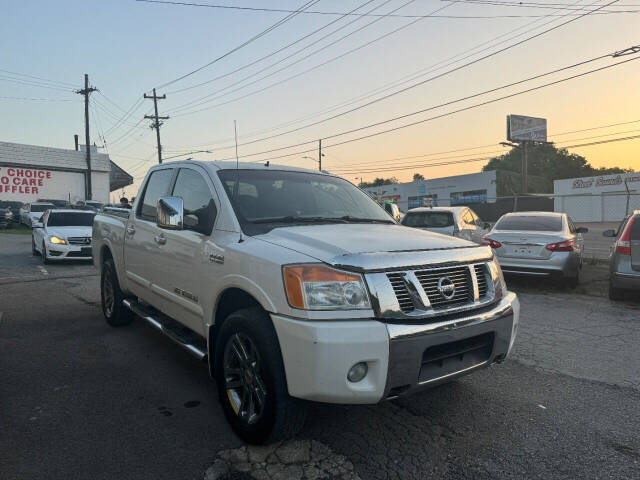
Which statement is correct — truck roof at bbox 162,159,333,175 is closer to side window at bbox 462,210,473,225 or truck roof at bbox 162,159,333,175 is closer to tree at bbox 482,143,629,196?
side window at bbox 462,210,473,225

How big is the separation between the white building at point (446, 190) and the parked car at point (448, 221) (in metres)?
36.7

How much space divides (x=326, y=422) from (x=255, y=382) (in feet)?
2.28

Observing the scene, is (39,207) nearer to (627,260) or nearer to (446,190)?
(627,260)

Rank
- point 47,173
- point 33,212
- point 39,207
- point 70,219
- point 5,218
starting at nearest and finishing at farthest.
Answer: point 70,219 → point 33,212 → point 39,207 → point 5,218 → point 47,173

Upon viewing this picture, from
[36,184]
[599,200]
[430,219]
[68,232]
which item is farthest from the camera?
[599,200]

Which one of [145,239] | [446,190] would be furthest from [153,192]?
[446,190]

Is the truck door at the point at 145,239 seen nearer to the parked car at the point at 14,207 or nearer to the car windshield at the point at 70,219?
the car windshield at the point at 70,219

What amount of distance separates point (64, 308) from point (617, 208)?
40.8 m

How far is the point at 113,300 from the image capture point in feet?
18.8

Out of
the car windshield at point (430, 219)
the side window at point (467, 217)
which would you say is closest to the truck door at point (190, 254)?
the car windshield at point (430, 219)

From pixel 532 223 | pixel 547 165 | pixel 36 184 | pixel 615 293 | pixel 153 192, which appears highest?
pixel 547 165

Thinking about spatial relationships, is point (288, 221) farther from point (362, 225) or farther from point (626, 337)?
point (626, 337)

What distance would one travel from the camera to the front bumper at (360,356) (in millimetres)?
2455

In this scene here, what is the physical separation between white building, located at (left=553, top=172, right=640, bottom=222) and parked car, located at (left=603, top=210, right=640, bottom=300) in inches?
1227
